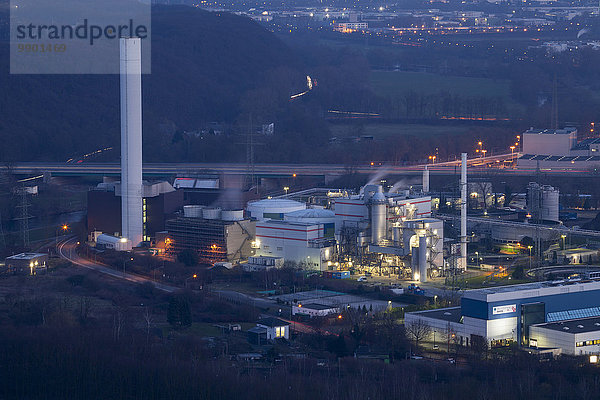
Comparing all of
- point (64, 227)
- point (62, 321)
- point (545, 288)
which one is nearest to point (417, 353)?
point (545, 288)

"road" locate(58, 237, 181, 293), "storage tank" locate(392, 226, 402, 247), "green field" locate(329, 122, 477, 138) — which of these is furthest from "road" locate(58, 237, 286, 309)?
"green field" locate(329, 122, 477, 138)

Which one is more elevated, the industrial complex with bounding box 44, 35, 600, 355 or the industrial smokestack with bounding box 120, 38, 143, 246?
the industrial smokestack with bounding box 120, 38, 143, 246

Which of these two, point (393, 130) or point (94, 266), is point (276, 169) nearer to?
point (393, 130)

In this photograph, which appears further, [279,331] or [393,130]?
[393,130]

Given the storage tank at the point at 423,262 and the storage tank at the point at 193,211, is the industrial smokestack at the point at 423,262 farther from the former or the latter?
the storage tank at the point at 193,211

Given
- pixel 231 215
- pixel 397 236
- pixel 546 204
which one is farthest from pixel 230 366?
pixel 546 204

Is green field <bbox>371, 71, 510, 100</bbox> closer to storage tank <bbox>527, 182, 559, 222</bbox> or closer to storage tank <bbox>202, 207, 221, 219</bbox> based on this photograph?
storage tank <bbox>527, 182, 559, 222</bbox>

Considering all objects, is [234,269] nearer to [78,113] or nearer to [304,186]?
[304,186]
